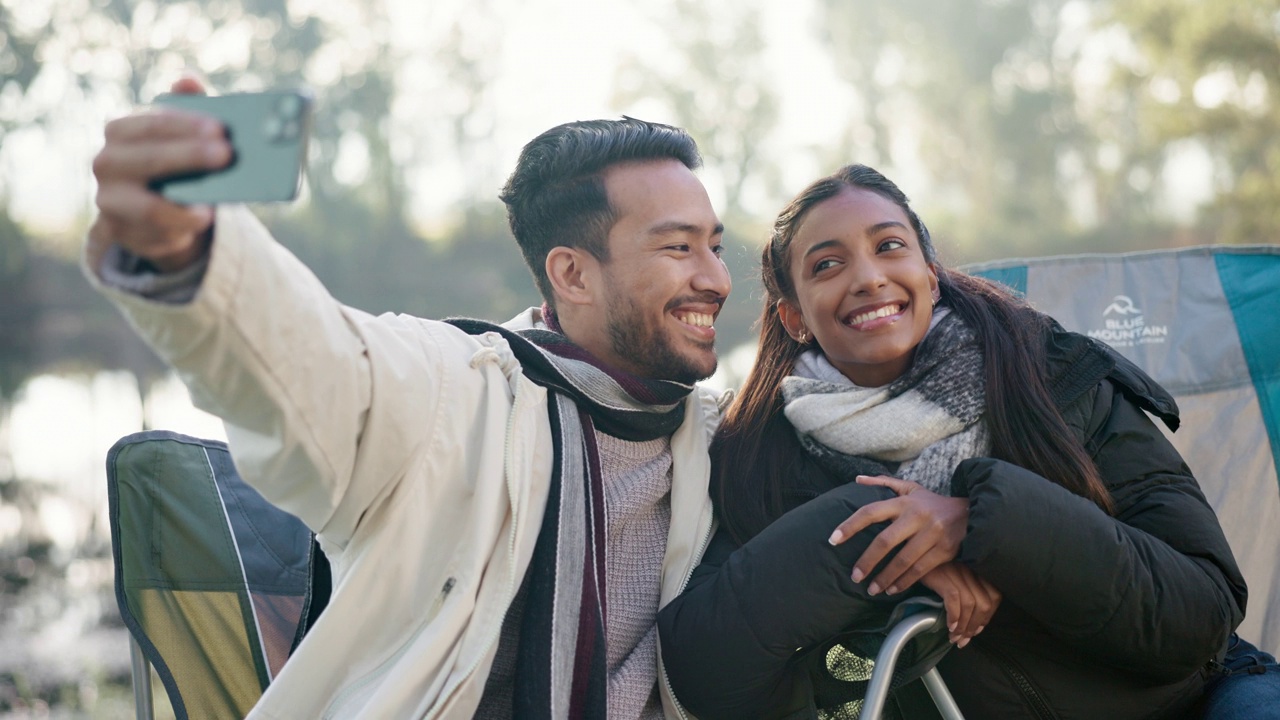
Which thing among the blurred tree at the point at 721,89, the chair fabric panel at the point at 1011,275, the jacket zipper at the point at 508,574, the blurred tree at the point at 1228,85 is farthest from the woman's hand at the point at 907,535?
the blurred tree at the point at 721,89

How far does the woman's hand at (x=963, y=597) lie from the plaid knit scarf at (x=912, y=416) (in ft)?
0.79

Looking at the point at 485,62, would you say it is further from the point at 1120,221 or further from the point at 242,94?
the point at 242,94

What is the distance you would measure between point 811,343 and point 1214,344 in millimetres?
1171

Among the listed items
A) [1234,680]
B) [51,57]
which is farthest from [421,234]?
[1234,680]

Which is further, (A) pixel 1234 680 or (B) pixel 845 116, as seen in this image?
(B) pixel 845 116

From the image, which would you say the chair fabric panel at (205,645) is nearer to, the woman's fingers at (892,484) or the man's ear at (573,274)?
the man's ear at (573,274)

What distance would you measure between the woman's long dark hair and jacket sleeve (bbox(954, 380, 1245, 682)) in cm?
16

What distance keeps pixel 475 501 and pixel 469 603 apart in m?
0.17

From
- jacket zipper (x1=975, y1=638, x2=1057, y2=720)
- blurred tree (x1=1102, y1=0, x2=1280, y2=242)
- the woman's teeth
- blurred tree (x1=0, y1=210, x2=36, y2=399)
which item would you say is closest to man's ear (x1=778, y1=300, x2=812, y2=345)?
the woman's teeth

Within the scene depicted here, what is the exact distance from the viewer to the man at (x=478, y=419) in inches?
60.2

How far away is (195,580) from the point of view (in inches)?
92.7

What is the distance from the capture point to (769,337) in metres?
2.67

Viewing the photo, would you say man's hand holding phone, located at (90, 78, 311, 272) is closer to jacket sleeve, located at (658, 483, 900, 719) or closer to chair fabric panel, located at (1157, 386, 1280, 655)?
jacket sleeve, located at (658, 483, 900, 719)

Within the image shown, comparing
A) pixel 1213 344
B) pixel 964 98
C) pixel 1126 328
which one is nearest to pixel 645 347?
pixel 1126 328
